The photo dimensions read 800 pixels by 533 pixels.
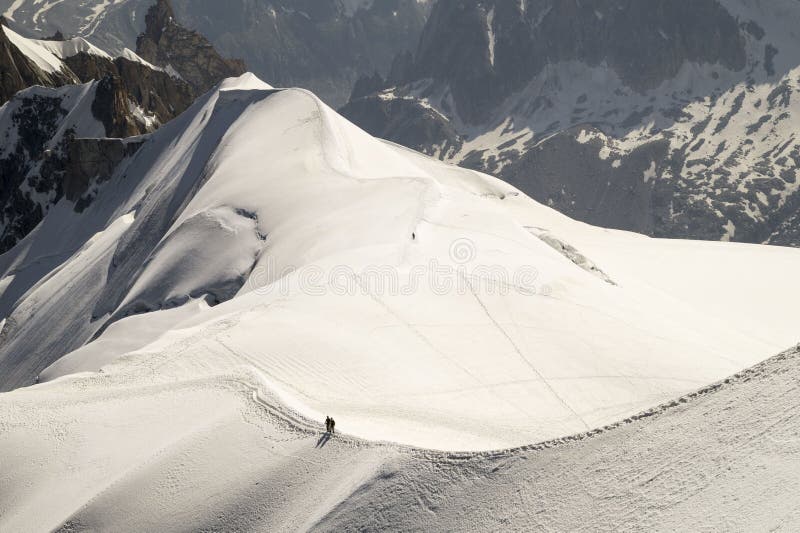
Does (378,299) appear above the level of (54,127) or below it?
above

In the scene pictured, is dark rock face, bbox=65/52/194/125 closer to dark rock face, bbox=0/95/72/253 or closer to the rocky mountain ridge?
the rocky mountain ridge

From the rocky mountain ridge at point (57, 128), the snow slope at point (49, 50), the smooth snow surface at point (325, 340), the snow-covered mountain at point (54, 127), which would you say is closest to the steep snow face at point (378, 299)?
the smooth snow surface at point (325, 340)

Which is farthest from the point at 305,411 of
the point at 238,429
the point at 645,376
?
the point at 645,376

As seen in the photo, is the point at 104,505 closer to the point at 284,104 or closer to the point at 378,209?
the point at 378,209

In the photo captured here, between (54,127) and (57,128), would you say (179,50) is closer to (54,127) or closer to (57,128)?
(54,127)

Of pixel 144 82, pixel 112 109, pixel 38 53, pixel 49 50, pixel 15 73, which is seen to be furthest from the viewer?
pixel 49 50

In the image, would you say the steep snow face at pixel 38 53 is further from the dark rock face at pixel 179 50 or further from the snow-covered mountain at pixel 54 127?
the dark rock face at pixel 179 50

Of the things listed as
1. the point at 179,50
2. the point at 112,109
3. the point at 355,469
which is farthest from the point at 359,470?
the point at 179,50
